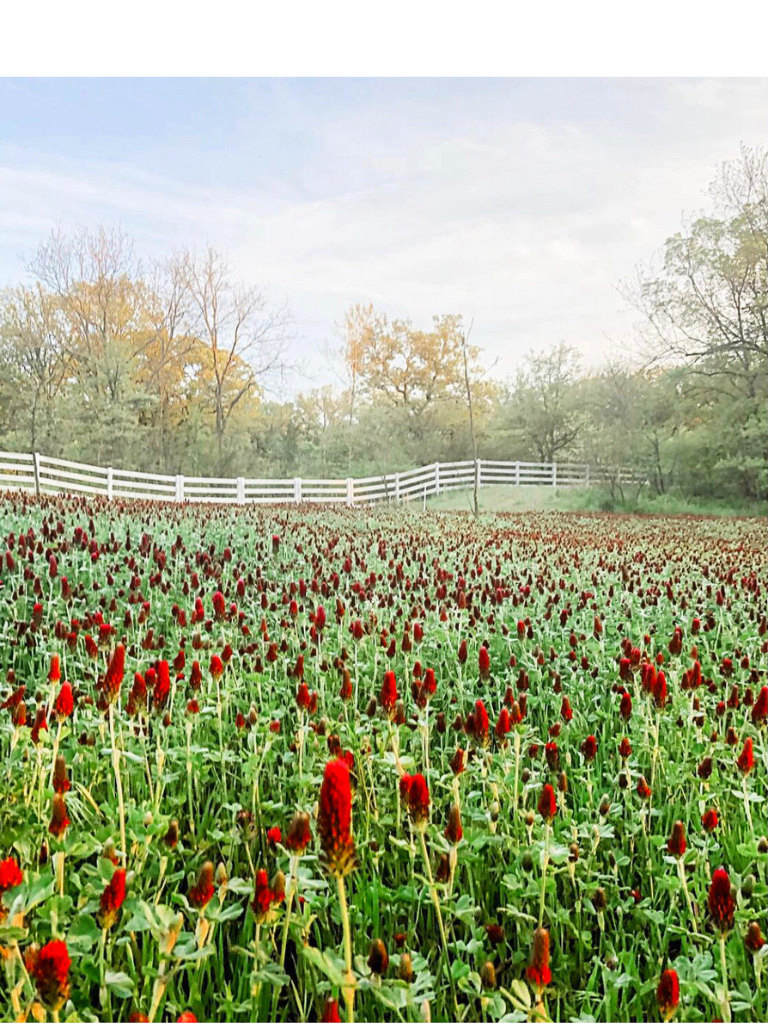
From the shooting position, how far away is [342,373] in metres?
6.41

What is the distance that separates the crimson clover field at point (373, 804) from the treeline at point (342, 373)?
165cm

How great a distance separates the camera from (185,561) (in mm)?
3814

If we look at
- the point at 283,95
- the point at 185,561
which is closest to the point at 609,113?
the point at 283,95

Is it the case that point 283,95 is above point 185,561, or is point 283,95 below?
above

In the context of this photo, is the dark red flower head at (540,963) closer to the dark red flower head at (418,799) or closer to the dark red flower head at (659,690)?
the dark red flower head at (418,799)

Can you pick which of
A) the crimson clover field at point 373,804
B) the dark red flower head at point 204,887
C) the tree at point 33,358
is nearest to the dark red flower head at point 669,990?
the crimson clover field at point 373,804

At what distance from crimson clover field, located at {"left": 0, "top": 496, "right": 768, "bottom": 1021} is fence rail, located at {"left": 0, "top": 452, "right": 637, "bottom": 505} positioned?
177 cm

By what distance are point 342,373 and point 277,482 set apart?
112cm

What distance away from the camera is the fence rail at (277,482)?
5.41 meters

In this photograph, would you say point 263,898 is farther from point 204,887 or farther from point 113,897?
point 113,897

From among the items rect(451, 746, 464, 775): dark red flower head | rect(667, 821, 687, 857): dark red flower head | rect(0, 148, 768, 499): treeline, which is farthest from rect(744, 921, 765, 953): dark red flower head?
rect(0, 148, 768, 499): treeline

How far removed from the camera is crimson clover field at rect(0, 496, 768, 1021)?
0.94 metres
